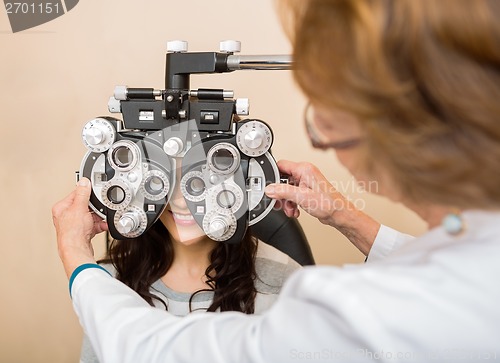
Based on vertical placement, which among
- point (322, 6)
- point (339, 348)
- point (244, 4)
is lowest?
point (339, 348)

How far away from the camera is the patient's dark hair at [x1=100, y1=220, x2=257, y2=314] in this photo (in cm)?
106

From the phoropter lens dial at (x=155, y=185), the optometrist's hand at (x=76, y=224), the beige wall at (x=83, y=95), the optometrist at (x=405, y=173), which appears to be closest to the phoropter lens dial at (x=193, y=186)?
the phoropter lens dial at (x=155, y=185)

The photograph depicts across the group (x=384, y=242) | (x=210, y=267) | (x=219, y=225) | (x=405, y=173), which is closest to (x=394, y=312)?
(x=405, y=173)

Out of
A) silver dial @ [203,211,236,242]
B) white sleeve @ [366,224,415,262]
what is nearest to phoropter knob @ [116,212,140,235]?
silver dial @ [203,211,236,242]

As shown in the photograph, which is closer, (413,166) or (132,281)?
(413,166)

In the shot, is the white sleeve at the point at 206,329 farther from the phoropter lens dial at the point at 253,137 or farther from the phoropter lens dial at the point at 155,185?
the phoropter lens dial at the point at 253,137

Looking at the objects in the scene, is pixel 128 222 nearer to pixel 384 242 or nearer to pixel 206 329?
pixel 206 329

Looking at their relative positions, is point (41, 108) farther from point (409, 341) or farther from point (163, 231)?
point (409, 341)

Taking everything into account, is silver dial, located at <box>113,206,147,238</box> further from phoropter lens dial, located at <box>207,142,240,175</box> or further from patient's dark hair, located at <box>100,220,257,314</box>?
patient's dark hair, located at <box>100,220,257,314</box>

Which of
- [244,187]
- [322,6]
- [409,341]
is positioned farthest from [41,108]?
[409,341]

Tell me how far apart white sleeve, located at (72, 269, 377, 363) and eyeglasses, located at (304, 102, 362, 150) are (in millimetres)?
137

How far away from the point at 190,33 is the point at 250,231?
0.50 meters

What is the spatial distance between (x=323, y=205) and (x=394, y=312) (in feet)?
1.55

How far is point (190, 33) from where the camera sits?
1312 millimetres
